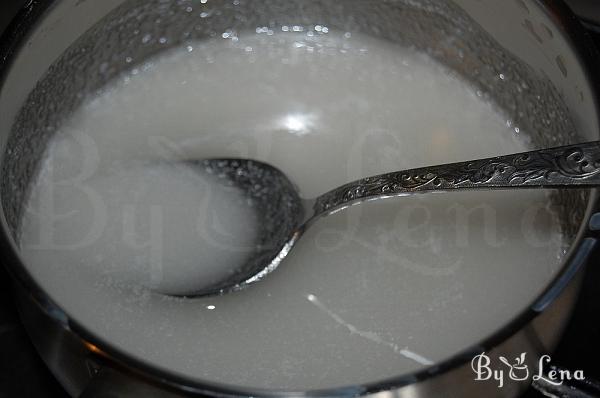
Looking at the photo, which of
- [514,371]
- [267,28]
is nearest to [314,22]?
[267,28]

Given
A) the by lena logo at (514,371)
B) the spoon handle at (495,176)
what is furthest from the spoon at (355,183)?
the by lena logo at (514,371)

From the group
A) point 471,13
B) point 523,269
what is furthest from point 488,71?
point 523,269

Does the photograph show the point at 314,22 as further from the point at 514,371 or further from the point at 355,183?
the point at 514,371

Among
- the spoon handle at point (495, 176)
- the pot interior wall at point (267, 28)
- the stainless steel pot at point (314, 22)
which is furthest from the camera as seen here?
the pot interior wall at point (267, 28)

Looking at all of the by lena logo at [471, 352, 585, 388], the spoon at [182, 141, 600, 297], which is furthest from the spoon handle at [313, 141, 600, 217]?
the by lena logo at [471, 352, 585, 388]

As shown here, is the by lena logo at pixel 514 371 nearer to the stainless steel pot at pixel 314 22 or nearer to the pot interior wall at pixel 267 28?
the stainless steel pot at pixel 314 22

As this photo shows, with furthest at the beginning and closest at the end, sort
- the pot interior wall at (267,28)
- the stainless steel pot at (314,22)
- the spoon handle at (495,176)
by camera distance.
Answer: the pot interior wall at (267,28)
the spoon handle at (495,176)
the stainless steel pot at (314,22)

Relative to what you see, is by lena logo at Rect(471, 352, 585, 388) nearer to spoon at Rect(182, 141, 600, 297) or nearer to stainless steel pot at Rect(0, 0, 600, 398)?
stainless steel pot at Rect(0, 0, 600, 398)
